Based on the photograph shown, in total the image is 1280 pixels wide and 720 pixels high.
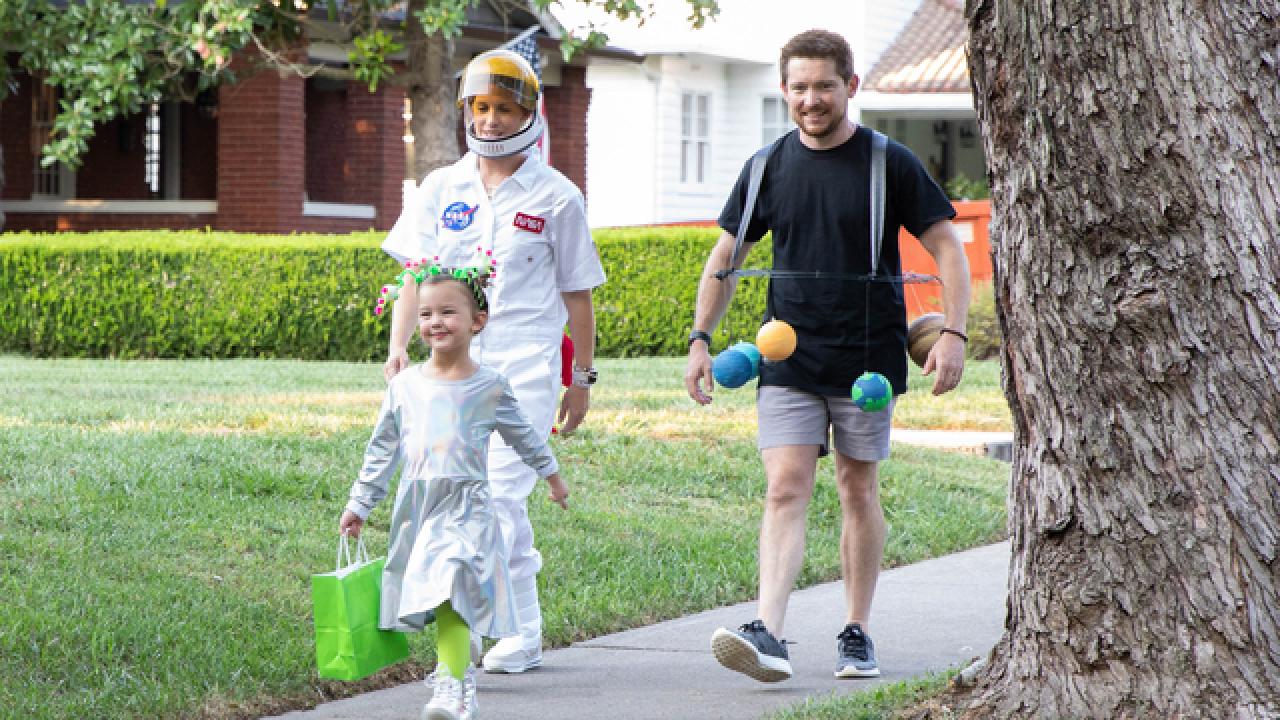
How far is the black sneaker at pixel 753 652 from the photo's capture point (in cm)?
501

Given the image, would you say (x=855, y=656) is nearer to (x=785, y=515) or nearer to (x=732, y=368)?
(x=785, y=515)

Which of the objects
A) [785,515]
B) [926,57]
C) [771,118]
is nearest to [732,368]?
[785,515]

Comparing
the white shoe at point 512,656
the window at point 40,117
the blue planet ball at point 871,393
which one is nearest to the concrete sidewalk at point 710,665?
the white shoe at point 512,656

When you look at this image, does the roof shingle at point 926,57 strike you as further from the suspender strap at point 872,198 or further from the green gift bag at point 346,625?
the green gift bag at point 346,625

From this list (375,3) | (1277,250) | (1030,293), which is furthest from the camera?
(375,3)

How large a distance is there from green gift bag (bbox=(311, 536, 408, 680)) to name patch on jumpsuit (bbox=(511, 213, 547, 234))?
1343 mm

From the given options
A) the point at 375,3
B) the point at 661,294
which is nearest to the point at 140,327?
the point at 375,3

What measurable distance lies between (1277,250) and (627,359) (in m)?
13.6

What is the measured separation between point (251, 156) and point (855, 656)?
1739cm

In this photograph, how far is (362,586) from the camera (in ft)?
15.1

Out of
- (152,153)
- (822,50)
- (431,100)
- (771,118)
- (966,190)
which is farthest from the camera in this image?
(771,118)

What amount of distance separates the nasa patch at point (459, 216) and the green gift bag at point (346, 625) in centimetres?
131

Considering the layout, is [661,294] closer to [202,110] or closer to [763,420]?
[202,110]

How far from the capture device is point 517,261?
544 cm
